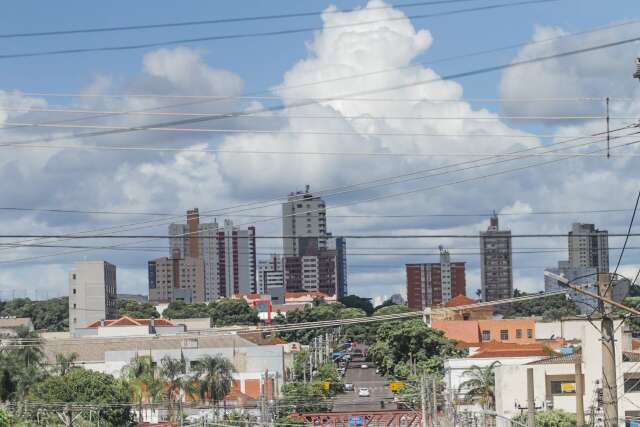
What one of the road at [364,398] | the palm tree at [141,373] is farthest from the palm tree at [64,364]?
the road at [364,398]

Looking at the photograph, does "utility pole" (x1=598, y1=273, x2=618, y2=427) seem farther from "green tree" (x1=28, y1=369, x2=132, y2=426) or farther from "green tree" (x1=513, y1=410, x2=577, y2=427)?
"green tree" (x1=28, y1=369, x2=132, y2=426)

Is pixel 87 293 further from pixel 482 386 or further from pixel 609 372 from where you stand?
pixel 609 372

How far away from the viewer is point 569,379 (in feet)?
225

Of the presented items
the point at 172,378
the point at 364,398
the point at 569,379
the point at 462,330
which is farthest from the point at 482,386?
the point at 462,330

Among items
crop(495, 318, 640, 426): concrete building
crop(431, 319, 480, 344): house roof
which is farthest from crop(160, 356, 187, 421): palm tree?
crop(431, 319, 480, 344): house roof

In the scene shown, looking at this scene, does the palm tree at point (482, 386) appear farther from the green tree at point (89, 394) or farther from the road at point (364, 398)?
the green tree at point (89, 394)

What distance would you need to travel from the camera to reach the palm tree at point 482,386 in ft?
263

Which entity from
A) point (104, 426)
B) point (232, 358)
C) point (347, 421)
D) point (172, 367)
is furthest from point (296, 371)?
point (104, 426)

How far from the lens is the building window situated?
68.3 meters

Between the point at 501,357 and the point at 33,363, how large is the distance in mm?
33303

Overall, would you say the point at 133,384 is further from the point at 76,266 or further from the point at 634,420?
the point at 76,266

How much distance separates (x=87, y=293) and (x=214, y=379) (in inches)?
3971

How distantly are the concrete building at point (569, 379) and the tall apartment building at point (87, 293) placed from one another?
12783 cm

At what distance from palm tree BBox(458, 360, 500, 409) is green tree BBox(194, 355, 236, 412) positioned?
19.4m
